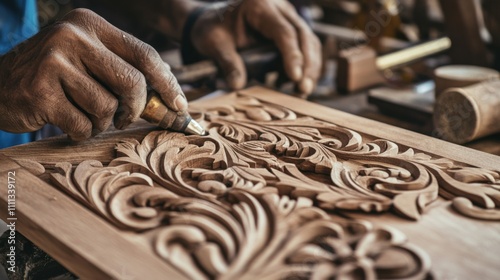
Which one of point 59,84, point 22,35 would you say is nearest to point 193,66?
point 22,35

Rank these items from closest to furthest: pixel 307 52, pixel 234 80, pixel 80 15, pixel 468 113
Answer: pixel 80 15 < pixel 468 113 < pixel 234 80 < pixel 307 52

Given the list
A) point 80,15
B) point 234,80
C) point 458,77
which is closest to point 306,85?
point 234,80

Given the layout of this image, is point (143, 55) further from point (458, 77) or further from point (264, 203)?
point (458, 77)

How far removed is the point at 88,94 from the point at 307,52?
0.96m

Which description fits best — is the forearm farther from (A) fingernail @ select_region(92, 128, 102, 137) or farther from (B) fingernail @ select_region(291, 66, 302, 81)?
(A) fingernail @ select_region(92, 128, 102, 137)

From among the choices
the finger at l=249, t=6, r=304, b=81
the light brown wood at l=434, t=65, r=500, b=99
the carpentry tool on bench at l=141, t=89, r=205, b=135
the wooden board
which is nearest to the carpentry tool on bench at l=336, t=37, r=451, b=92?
the finger at l=249, t=6, r=304, b=81

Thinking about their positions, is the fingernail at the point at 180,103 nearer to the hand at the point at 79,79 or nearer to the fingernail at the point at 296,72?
the hand at the point at 79,79

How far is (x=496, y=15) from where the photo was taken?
2242mm

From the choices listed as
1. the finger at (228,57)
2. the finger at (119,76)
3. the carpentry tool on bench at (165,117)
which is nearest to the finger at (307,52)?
the finger at (228,57)

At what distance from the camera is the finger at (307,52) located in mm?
2070

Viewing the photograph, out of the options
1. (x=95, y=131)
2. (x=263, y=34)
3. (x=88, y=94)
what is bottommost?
(x=95, y=131)

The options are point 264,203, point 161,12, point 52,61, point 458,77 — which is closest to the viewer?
point 264,203

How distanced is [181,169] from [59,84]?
372 mm

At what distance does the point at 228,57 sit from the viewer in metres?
2.04
